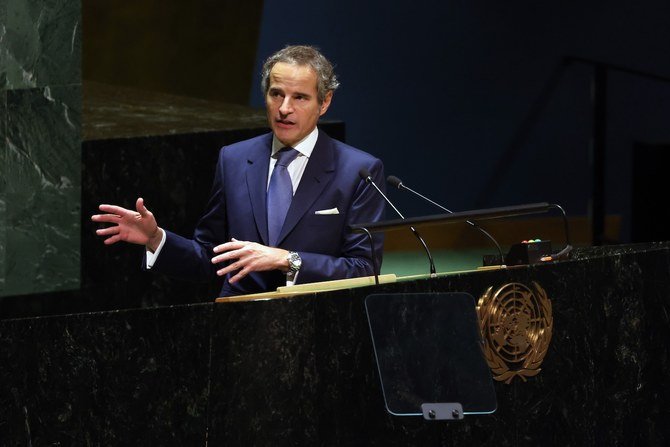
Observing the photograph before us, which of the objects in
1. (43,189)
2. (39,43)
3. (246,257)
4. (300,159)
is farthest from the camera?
(43,189)

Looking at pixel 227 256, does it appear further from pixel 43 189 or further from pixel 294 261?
pixel 43 189

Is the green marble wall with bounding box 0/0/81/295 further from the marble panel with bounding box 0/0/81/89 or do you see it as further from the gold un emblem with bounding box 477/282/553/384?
the gold un emblem with bounding box 477/282/553/384

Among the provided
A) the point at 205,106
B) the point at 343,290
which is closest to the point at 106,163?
the point at 205,106

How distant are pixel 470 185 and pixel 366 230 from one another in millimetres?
5515

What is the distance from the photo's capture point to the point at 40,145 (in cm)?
554

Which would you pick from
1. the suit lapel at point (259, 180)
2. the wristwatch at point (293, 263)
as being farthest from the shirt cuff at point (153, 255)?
the wristwatch at point (293, 263)

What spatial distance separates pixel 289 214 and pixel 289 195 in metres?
0.08

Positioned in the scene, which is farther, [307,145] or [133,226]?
[307,145]

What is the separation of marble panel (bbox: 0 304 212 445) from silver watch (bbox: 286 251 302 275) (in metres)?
0.54

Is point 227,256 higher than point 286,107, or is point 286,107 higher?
point 286,107

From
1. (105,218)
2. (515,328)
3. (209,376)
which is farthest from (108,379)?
(515,328)

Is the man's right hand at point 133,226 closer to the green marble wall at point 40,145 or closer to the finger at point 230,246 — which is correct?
the finger at point 230,246

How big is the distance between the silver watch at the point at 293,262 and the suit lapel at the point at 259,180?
332 millimetres

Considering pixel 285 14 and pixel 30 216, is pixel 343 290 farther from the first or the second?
pixel 285 14
